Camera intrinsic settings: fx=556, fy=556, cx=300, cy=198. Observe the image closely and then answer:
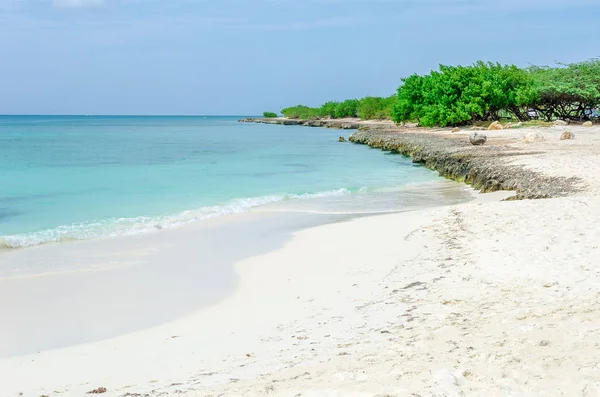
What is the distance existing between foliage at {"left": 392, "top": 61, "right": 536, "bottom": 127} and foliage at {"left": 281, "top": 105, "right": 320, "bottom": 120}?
81.0m

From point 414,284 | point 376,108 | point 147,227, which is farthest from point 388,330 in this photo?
point 376,108

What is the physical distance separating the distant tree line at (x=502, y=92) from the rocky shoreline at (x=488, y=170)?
1323 cm

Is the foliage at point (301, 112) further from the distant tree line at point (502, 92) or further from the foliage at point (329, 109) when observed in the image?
the distant tree line at point (502, 92)

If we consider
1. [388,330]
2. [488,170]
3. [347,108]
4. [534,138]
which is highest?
[347,108]

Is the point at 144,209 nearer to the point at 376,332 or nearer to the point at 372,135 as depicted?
the point at 376,332

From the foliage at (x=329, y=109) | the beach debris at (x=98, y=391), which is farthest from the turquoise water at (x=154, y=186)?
→ the foliage at (x=329, y=109)

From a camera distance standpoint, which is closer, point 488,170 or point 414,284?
point 414,284

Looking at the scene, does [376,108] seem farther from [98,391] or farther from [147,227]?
[98,391]

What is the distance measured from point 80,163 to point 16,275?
26.4m

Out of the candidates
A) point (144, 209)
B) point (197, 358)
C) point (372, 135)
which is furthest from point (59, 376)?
point (372, 135)

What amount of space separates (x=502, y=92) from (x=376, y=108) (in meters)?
51.4

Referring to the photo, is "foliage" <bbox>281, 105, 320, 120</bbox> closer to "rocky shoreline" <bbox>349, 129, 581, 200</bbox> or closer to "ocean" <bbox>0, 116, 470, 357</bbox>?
"rocky shoreline" <bbox>349, 129, 581, 200</bbox>

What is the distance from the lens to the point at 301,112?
140m

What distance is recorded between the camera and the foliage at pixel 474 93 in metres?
47.2
